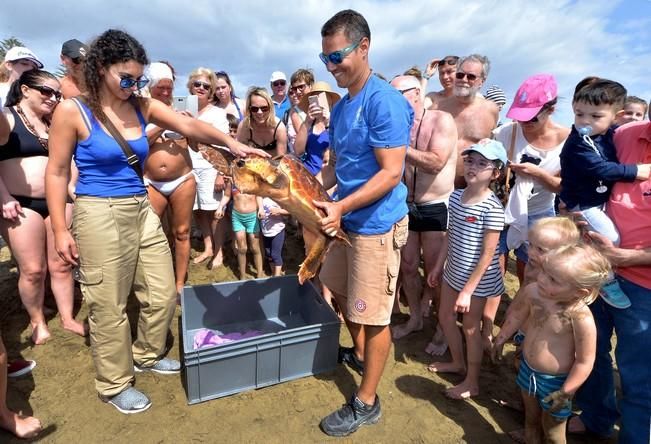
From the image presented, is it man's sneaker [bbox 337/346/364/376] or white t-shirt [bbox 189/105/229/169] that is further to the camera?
white t-shirt [bbox 189/105/229/169]

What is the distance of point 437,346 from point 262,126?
3032mm

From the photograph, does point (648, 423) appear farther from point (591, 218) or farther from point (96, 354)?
point (96, 354)

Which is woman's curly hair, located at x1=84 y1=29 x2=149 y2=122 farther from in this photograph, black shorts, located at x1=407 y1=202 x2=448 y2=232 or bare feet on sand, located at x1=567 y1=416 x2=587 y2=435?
bare feet on sand, located at x1=567 y1=416 x2=587 y2=435

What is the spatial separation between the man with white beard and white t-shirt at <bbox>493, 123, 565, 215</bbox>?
206 mm

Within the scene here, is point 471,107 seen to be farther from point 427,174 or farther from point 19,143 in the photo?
point 19,143

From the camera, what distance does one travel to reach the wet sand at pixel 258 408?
238cm

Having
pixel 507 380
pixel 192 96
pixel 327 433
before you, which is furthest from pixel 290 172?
pixel 192 96

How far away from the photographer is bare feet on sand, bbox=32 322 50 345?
3197mm

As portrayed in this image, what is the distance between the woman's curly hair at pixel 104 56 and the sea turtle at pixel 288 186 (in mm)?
863

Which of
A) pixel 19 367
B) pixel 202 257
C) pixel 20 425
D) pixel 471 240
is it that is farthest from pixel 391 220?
pixel 202 257

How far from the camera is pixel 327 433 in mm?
2383

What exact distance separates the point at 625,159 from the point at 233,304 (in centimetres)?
326

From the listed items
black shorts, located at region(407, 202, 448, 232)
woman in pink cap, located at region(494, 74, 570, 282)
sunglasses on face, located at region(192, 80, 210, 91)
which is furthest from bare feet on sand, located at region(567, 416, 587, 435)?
sunglasses on face, located at region(192, 80, 210, 91)

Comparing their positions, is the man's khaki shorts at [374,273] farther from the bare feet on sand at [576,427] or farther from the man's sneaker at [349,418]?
the bare feet on sand at [576,427]
